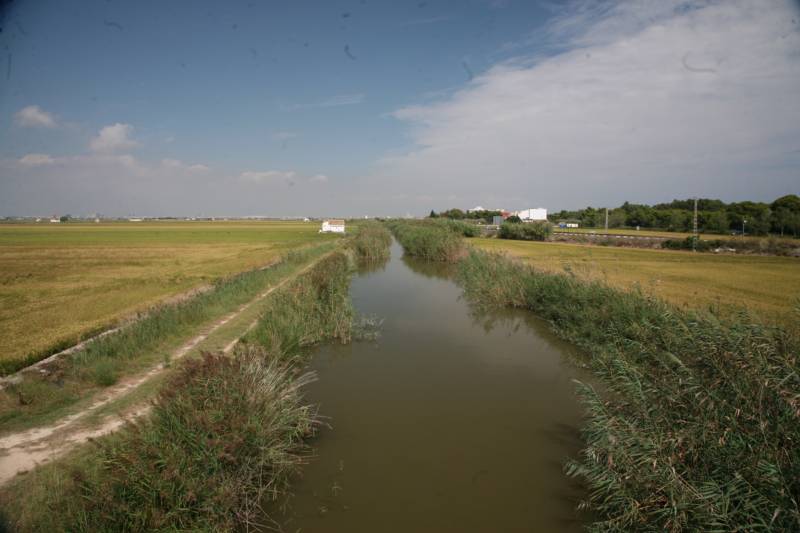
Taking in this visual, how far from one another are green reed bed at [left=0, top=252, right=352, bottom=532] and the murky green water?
63 centimetres

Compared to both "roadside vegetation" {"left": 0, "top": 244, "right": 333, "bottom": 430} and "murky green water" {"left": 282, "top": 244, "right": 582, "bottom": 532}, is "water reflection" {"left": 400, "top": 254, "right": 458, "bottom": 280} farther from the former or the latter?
"roadside vegetation" {"left": 0, "top": 244, "right": 333, "bottom": 430}

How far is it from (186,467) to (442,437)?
345 centimetres

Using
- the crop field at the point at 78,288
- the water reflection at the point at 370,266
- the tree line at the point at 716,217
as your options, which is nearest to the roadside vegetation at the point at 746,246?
the tree line at the point at 716,217

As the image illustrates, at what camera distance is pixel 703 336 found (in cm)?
436

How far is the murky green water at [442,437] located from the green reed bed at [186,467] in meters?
0.63

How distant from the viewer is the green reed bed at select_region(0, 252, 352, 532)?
3.18m

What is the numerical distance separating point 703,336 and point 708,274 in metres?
20.5

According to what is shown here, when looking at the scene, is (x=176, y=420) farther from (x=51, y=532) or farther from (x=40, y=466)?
(x=40, y=466)

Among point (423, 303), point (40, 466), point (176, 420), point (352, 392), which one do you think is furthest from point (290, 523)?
point (423, 303)

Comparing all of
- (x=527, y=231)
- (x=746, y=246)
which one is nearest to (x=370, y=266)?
(x=746, y=246)

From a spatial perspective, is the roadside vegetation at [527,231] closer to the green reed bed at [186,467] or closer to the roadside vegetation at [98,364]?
the roadside vegetation at [98,364]

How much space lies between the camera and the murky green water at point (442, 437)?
420 centimetres

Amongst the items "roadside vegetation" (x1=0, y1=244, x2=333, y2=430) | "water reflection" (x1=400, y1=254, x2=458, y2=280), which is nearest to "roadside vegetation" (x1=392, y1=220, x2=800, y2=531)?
"roadside vegetation" (x1=0, y1=244, x2=333, y2=430)

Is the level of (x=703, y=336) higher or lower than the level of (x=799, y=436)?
higher
